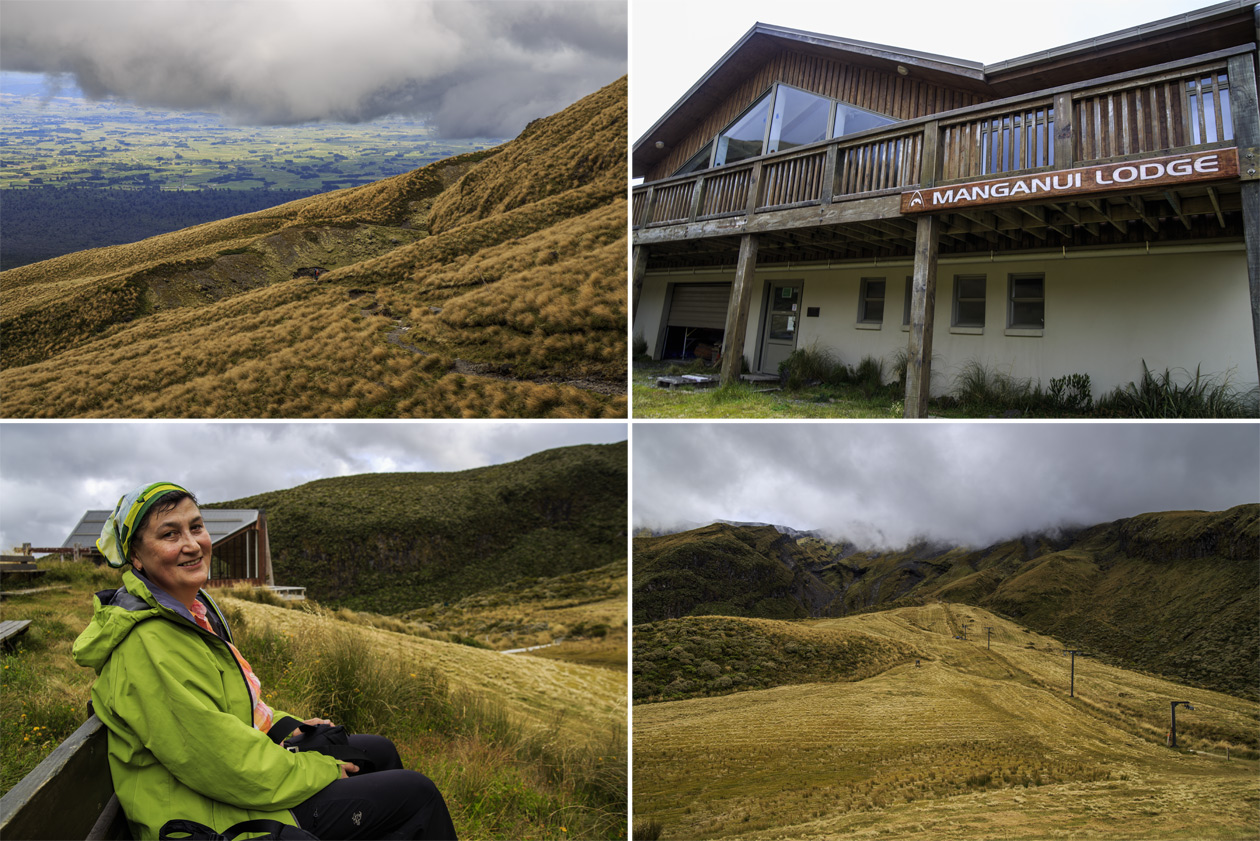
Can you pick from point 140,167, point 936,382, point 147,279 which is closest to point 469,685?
point 936,382

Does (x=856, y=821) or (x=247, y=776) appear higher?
(x=247, y=776)

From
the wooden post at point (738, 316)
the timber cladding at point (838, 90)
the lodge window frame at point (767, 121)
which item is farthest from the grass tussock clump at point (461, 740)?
the timber cladding at point (838, 90)

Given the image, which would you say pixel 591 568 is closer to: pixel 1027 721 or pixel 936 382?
pixel 936 382

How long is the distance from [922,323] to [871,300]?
3496mm

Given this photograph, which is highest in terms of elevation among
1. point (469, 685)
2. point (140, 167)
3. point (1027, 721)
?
point (140, 167)

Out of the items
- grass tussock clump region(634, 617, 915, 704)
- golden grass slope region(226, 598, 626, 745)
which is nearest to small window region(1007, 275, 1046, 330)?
grass tussock clump region(634, 617, 915, 704)

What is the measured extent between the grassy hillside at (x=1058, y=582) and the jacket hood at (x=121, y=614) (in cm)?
318

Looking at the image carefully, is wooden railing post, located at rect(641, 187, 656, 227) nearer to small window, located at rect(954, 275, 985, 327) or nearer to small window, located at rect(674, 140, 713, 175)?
small window, located at rect(674, 140, 713, 175)

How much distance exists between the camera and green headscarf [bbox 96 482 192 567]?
213 centimetres

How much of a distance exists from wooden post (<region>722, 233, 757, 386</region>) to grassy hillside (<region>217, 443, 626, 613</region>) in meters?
20.1

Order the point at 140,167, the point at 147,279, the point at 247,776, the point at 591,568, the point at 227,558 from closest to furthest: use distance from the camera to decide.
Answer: the point at 247,776 → the point at 227,558 → the point at 147,279 → the point at 140,167 → the point at 591,568

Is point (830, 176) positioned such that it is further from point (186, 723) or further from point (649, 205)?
point (186, 723)

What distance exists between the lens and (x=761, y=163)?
9.22 metres

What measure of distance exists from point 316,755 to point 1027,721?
173 inches
